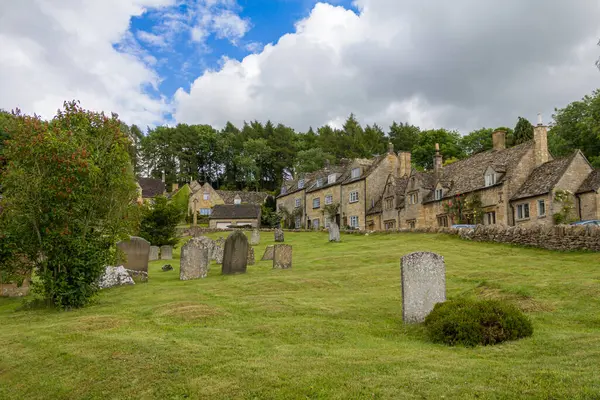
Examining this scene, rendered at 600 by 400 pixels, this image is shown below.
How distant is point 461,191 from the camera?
48500 millimetres

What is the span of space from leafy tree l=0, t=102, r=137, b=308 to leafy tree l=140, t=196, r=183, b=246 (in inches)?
763

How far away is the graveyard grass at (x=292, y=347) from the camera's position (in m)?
7.66

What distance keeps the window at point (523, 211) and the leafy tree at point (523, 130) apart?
29303 mm

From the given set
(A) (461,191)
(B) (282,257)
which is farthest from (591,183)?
(B) (282,257)

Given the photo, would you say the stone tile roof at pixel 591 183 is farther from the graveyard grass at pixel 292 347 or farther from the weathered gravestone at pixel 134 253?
the weathered gravestone at pixel 134 253

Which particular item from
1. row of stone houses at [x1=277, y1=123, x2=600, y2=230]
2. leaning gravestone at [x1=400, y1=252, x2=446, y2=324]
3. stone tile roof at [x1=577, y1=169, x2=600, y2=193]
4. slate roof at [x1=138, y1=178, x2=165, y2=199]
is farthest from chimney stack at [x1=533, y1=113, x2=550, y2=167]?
slate roof at [x1=138, y1=178, x2=165, y2=199]

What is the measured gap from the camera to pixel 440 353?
9.54 meters

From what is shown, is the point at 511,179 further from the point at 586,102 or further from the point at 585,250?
the point at 586,102

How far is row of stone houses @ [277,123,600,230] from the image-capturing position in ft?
131

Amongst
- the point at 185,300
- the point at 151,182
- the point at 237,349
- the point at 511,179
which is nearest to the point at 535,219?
the point at 511,179

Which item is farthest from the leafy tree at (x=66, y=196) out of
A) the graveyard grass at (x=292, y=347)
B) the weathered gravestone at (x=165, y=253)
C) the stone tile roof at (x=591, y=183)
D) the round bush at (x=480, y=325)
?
the stone tile roof at (x=591, y=183)

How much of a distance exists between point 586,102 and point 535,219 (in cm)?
4064

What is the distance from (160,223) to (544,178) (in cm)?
3282

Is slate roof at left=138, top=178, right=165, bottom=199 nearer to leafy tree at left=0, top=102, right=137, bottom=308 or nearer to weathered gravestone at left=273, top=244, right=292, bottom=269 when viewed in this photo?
weathered gravestone at left=273, top=244, right=292, bottom=269
